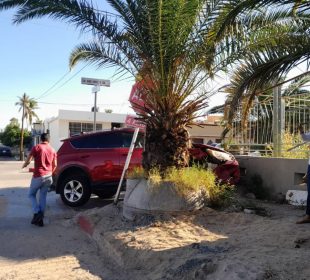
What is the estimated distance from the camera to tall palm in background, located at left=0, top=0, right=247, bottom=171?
28.0 ft

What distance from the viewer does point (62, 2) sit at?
8.94 metres

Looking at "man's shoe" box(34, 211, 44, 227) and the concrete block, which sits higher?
the concrete block

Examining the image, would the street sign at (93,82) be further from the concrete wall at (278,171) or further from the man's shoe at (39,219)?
the man's shoe at (39,219)

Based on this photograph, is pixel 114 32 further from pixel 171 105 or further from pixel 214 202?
pixel 214 202

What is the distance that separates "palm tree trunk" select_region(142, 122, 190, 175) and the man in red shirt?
76.5 inches

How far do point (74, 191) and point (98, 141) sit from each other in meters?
1.39

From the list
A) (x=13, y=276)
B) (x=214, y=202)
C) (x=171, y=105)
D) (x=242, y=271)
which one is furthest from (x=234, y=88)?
(x=13, y=276)

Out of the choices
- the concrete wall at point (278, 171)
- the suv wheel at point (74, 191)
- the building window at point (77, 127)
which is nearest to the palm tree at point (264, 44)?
the concrete wall at point (278, 171)

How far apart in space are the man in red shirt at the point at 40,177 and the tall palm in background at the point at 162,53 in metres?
1.94

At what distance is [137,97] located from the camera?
9.42m

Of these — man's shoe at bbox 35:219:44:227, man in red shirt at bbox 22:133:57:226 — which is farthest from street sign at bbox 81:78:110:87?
man's shoe at bbox 35:219:44:227

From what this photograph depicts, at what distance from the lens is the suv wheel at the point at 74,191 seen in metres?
11.5

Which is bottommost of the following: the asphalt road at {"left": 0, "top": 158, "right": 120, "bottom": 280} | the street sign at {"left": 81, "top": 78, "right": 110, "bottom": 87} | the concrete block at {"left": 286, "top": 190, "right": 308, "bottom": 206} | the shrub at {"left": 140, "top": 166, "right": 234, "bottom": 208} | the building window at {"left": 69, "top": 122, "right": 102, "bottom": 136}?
the asphalt road at {"left": 0, "top": 158, "right": 120, "bottom": 280}

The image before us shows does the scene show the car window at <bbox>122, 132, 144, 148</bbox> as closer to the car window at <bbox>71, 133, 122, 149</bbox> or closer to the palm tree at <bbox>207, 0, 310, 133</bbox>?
the car window at <bbox>71, 133, 122, 149</bbox>
